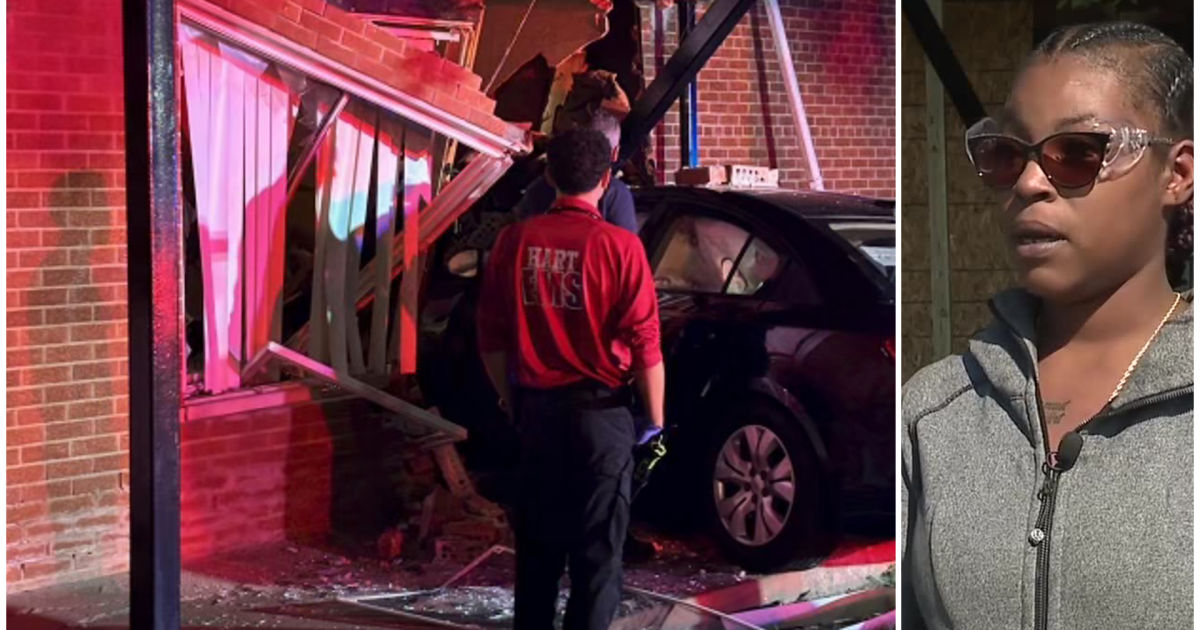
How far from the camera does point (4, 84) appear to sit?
11.7 ft

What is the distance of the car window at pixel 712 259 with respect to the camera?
12.9 feet

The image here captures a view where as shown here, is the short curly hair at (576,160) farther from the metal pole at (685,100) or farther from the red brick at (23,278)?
the red brick at (23,278)

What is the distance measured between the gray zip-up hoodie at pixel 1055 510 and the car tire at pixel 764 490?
1.48 meters

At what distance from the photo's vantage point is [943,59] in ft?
14.1

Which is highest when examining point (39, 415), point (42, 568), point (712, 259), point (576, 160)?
point (576, 160)

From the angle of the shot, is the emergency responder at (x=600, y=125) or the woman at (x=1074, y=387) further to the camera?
the emergency responder at (x=600, y=125)

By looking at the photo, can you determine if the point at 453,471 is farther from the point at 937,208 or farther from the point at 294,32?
the point at 937,208

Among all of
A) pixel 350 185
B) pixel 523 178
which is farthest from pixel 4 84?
pixel 523 178

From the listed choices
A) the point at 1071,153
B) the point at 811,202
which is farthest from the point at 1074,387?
the point at 811,202

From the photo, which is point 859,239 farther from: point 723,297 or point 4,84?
point 4,84

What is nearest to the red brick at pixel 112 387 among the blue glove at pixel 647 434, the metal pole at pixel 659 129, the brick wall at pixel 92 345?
the brick wall at pixel 92 345

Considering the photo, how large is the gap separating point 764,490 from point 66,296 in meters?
1.70

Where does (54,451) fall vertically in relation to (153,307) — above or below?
below

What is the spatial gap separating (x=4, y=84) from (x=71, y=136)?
0.58ft
